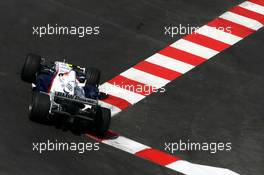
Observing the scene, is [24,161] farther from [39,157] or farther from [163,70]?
[163,70]

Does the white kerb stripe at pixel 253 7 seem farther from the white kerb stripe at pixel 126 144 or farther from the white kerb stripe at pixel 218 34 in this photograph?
the white kerb stripe at pixel 126 144

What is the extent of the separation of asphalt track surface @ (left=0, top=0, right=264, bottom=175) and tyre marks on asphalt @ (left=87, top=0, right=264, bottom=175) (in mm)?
243

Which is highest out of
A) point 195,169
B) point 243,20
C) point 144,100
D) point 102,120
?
point 243,20

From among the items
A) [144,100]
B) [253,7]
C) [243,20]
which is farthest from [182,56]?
[253,7]

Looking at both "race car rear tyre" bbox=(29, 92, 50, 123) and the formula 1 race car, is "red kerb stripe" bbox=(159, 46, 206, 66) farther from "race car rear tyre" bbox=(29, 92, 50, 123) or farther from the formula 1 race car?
"race car rear tyre" bbox=(29, 92, 50, 123)

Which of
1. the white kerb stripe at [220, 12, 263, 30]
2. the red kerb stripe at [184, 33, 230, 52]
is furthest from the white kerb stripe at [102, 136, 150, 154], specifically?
the white kerb stripe at [220, 12, 263, 30]

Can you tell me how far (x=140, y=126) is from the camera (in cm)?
2278

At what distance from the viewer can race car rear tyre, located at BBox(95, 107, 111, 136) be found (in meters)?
21.8

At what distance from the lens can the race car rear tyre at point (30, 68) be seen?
75.3ft

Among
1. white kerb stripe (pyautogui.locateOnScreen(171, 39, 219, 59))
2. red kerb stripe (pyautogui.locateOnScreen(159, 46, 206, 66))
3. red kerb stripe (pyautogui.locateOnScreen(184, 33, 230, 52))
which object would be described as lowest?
red kerb stripe (pyautogui.locateOnScreen(159, 46, 206, 66))

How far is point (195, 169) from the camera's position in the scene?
71.4ft

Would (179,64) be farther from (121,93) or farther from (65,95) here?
(65,95)

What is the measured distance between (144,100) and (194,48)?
3.16 meters

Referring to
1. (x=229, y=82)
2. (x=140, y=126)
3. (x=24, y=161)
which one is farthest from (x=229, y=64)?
(x=24, y=161)
